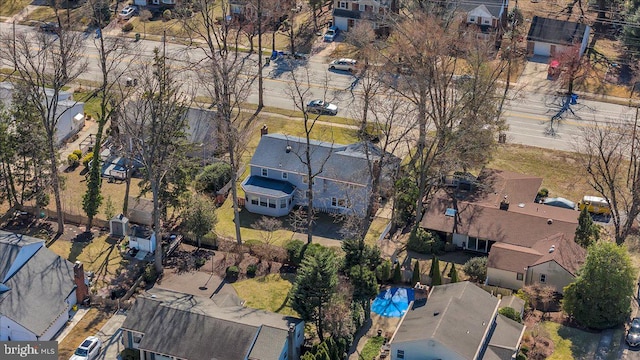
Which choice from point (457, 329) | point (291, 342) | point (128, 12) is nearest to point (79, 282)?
point (291, 342)

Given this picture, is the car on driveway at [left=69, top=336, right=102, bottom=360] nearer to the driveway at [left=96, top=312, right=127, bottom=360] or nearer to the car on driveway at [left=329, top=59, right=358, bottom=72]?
the driveway at [left=96, top=312, right=127, bottom=360]

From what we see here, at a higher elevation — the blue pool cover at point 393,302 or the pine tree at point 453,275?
the pine tree at point 453,275

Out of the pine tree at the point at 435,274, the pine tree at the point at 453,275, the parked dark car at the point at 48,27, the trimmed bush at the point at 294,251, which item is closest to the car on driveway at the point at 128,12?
the parked dark car at the point at 48,27

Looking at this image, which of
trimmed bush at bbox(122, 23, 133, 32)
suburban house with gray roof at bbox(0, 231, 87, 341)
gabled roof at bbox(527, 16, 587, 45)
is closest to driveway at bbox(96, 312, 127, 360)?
suburban house with gray roof at bbox(0, 231, 87, 341)

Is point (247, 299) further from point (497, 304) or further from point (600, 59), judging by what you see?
point (600, 59)

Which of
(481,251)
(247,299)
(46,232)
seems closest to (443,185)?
(481,251)

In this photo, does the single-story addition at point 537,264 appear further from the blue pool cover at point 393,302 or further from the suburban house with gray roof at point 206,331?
the suburban house with gray roof at point 206,331

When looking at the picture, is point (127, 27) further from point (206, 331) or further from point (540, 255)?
point (540, 255)
